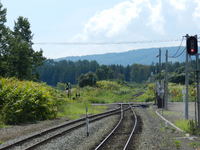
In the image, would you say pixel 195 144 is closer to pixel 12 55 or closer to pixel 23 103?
pixel 23 103

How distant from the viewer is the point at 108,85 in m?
113

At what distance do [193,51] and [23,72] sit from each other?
40176 millimetres

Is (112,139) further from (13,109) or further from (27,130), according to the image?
(13,109)

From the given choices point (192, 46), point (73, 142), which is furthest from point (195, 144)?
point (73, 142)

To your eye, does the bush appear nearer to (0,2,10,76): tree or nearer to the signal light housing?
the signal light housing

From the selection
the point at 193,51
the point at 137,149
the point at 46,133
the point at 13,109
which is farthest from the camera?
the point at 13,109

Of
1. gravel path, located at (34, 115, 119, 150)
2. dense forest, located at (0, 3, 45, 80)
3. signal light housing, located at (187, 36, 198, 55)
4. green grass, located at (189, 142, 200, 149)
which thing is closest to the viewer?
gravel path, located at (34, 115, 119, 150)

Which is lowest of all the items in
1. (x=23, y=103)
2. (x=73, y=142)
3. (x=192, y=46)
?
(x=73, y=142)

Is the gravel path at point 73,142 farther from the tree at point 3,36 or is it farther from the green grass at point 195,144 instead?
the tree at point 3,36

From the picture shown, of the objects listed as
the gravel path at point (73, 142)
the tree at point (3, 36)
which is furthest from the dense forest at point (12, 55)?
the gravel path at point (73, 142)

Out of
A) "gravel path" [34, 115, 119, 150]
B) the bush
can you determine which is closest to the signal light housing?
"gravel path" [34, 115, 119, 150]

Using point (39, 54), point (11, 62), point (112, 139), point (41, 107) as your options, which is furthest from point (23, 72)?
point (112, 139)

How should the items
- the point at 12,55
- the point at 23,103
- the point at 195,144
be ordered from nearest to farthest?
the point at 195,144 < the point at 23,103 < the point at 12,55

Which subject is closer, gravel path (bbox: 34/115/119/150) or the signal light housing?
gravel path (bbox: 34/115/119/150)
